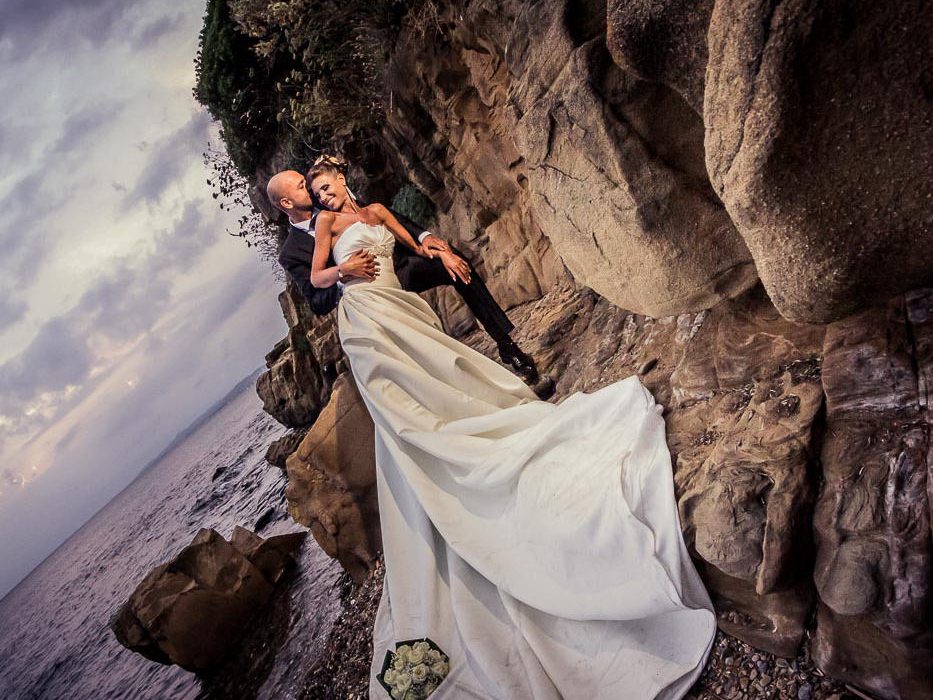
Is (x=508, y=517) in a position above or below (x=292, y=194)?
below

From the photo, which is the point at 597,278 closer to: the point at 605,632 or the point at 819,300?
the point at 819,300

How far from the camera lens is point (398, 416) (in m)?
3.44

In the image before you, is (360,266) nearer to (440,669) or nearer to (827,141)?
(440,669)

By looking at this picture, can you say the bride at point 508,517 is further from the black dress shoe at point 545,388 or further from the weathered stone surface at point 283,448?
the weathered stone surface at point 283,448

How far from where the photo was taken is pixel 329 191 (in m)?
3.99

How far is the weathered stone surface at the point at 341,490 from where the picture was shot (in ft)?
15.7

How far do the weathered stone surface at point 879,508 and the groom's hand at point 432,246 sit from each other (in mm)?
3177

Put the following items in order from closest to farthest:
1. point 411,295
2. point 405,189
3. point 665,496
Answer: point 665,496 < point 411,295 < point 405,189

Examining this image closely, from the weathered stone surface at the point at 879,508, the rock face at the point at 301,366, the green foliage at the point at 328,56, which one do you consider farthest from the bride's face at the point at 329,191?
the rock face at the point at 301,366

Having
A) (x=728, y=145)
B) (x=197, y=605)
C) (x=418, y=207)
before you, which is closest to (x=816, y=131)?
(x=728, y=145)

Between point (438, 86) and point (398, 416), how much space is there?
574 cm

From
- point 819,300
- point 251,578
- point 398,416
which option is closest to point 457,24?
point 398,416

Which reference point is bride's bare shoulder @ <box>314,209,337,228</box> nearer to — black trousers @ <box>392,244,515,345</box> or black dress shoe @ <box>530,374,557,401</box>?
black trousers @ <box>392,244,515,345</box>

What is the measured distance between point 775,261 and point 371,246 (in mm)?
3126
